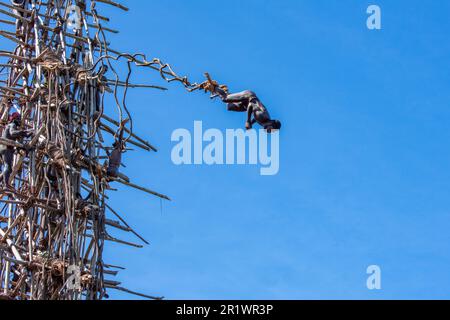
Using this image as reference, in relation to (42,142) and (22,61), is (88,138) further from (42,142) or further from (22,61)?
(22,61)

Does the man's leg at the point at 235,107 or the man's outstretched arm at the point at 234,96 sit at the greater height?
the man's outstretched arm at the point at 234,96

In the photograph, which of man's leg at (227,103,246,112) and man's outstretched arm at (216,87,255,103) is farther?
man's leg at (227,103,246,112)

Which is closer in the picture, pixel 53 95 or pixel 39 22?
pixel 53 95

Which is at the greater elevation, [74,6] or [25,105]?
[74,6]

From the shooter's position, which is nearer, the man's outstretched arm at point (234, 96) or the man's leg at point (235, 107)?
the man's outstretched arm at point (234, 96)

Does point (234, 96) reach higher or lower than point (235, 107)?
higher

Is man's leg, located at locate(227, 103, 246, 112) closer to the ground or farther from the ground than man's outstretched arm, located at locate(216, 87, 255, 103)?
closer to the ground
